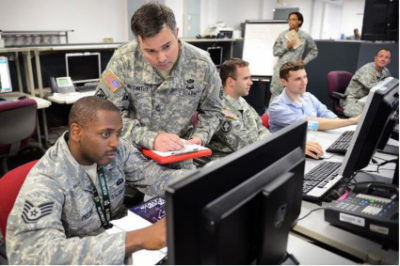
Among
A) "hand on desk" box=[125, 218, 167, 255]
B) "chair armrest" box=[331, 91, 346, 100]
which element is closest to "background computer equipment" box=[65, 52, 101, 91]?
"chair armrest" box=[331, 91, 346, 100]

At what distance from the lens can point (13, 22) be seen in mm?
4438

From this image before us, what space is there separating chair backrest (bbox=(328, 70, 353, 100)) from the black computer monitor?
3709 mm

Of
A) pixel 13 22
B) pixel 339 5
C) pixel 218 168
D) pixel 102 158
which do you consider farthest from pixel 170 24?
pixel 339 5

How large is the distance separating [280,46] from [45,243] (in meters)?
4.52

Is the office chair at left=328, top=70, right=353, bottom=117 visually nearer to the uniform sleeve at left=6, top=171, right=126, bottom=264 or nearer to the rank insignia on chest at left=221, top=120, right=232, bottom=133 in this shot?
the rank insignia on chest at left=221, top=120, right=232, bottom=133

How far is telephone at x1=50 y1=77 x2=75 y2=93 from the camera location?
11.6 ft

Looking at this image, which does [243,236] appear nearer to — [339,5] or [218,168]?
[218,168]

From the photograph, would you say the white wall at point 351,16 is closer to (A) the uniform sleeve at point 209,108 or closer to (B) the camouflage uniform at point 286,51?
(B) the camouflage uniform at point 286,51

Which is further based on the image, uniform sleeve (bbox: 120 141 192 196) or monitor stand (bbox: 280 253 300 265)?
uniform sleeve (bbox: 120 141 192 196)

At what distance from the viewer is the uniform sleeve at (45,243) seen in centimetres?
89

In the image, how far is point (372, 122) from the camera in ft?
3.47

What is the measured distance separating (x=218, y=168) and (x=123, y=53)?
1173mm

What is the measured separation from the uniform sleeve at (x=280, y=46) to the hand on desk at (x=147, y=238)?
4373 millimetres

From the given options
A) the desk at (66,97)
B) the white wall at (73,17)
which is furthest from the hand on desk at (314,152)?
the white wall at (73,17)
